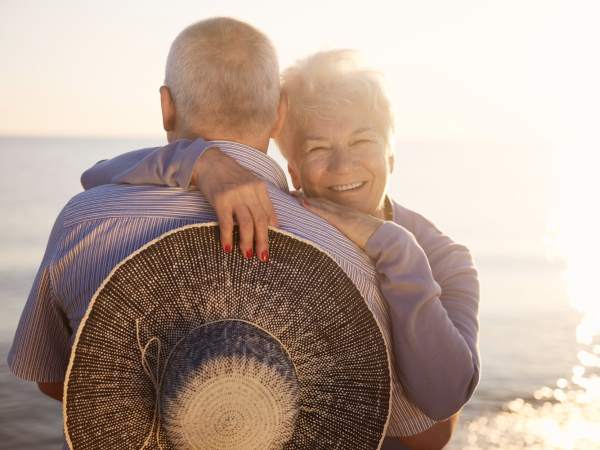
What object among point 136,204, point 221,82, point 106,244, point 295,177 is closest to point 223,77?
point 221,82

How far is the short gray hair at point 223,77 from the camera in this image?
5.30 feet

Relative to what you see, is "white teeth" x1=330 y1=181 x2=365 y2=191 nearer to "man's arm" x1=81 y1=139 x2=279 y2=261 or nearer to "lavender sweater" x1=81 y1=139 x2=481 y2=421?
"lavender sweater" x1=81 y1=139 x2=481 y2=421

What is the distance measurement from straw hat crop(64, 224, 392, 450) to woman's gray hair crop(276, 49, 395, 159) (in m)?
0.97

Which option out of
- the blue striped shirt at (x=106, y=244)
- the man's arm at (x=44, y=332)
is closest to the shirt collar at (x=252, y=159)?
the blue striped shirt at (x=106, y=244)

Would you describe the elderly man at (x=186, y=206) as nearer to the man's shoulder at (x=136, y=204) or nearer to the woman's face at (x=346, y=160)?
the man's shoulder at (x=136, y=204)

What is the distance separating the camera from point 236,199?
1.44 meters

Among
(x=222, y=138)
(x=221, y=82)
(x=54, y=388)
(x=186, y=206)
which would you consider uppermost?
(x=221, y=82)

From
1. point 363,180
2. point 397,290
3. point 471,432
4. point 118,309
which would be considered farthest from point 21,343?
point 471,432

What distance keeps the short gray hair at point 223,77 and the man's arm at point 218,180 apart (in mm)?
106

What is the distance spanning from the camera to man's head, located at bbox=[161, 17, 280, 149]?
63.7 inches

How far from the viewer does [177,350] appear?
137cm

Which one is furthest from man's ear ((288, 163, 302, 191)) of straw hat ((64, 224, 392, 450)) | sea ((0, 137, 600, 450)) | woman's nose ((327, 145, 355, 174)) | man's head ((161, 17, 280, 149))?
sea ((0, 137, 600, 450))

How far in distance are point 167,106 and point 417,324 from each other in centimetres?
93

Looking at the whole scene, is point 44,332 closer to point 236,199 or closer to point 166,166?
point 166,166
